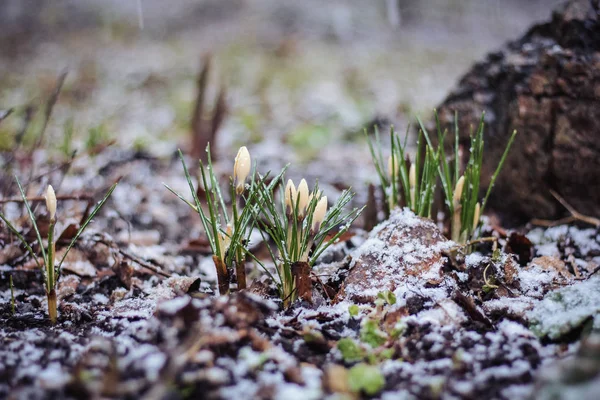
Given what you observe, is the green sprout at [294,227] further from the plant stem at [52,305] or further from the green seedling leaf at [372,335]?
the plant stem at [52,305]

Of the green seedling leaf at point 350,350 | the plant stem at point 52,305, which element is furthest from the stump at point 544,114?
the plant stem at point 52,305

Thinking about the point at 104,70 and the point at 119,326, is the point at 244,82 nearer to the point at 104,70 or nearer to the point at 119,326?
the point at 104,70

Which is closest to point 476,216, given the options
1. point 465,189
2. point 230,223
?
point 465,189

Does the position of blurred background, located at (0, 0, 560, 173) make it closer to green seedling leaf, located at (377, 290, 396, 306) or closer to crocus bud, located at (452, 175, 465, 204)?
crocus bud, located at (452, 175, 465, 204)

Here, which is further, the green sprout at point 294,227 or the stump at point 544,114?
the stump at point 544,114

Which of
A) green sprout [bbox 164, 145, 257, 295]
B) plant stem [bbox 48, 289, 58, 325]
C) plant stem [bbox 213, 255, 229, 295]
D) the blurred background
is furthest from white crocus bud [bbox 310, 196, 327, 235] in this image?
the blurred background
